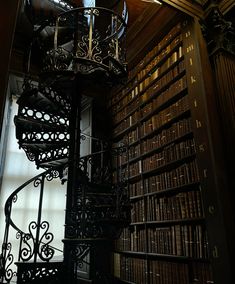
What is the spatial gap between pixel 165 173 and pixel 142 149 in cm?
55

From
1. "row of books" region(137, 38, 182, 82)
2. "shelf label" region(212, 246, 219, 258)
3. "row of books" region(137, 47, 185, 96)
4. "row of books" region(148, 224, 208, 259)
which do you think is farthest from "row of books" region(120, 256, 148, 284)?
"row of books" region(137, 38, 182, 82)

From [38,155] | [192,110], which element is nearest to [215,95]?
[192,110]

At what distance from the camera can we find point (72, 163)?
264 centimetres

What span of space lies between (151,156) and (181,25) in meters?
1.44

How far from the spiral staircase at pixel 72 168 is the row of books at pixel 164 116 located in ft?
1.44

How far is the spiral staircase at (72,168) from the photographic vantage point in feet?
7.59

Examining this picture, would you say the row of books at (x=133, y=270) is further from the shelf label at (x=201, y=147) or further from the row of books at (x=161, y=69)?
the row of books at (x=161, y=69)

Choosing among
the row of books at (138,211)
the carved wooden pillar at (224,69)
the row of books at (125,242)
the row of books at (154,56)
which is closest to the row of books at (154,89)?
the row of books at (154,56)

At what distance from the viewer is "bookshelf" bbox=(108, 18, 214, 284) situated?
2.26 m

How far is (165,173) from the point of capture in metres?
2.70

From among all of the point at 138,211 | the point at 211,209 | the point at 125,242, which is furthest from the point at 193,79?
the point at 125,242

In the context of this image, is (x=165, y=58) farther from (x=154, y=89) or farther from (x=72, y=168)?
(x=72, y=168)

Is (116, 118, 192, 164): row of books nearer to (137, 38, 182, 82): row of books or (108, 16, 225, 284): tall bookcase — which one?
(108, 16, 225, 284): tall bookcase

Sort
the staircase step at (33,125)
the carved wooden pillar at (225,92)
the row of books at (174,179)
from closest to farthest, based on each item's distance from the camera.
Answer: the carved wooden pillar at (225,92) → the row of books at (174,179) → the staircase step at (33,125)
